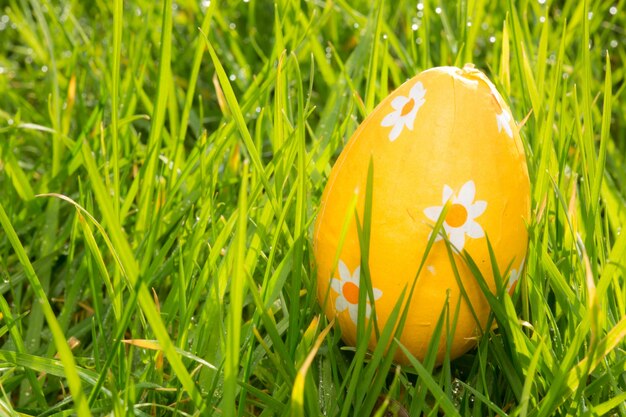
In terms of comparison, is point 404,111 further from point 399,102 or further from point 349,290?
point 349,290

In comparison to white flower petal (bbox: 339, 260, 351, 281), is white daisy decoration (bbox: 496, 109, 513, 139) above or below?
above

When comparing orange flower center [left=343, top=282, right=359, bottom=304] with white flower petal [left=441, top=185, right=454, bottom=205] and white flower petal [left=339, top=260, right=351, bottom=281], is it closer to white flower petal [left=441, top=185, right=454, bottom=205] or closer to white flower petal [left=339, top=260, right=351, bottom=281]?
white flower petal [left=339, top=260, right=351, bottom=281]

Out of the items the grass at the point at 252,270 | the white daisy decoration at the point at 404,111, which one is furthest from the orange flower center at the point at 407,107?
the grass at the point at 252,270

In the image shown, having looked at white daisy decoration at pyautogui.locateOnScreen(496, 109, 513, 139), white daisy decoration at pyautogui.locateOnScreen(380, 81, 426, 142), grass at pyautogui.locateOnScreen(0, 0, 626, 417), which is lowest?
grass at pyautogui.locateOnScreen(0, 0, 626, 417)

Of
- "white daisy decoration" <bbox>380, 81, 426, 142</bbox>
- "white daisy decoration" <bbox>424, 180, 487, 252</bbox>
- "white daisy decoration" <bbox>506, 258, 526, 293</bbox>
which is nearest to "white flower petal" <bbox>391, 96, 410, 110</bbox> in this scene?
"white daisy decoration" <bbox>380, 81, 426, 142</bbox>

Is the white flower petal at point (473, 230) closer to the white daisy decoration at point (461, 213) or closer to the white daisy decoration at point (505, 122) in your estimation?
the white daisy decoration at point (461, 213)

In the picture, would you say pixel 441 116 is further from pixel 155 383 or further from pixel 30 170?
pixel 30 170

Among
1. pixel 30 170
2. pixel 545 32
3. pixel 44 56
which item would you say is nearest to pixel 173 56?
pixel 44 56
